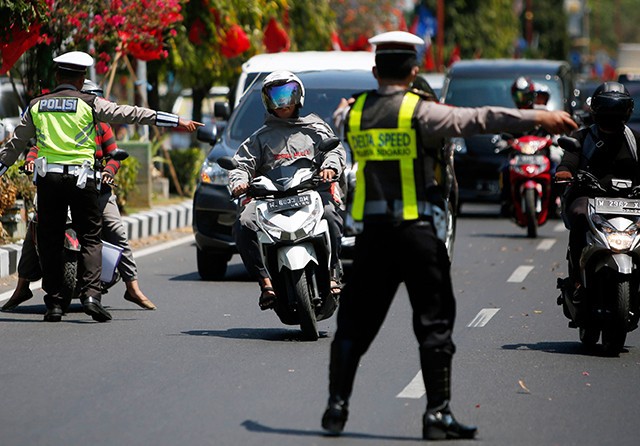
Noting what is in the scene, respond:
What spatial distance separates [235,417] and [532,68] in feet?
53.2

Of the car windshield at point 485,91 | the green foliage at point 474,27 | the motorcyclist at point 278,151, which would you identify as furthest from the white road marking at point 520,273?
the green foliage at point 474,27

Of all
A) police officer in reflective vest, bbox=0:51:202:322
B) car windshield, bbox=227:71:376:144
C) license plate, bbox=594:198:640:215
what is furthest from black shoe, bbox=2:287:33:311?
license plate, bbox=594:198:640:215

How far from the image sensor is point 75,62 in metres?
10.2

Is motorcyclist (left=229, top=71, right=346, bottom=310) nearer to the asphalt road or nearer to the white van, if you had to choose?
the asphalt road

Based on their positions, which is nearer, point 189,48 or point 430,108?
point 430,108

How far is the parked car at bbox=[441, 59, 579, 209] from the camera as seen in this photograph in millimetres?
21906

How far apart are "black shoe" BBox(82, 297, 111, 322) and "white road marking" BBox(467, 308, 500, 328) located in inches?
97.7

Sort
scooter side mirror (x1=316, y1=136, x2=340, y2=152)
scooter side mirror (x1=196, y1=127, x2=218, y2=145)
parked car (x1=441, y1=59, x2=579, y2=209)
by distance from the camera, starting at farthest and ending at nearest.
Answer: parked car (x1=441, y1=59, x2=579, y2=209) → scooter side mirror (x1=196, y1=127, x2=218, y2=145) → scooter side mirror (x1=316, y1=136, x2=340, y2=152)

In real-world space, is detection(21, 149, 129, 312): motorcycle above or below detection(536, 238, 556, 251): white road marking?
above

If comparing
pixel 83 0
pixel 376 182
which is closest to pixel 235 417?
pixel 376 182

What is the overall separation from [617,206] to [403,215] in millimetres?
2651

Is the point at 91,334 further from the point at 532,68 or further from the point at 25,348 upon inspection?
the point at 532,68

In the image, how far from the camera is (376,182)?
6.85 metres

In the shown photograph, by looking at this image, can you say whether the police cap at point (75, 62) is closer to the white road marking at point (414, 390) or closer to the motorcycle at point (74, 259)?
the motorcycle at point (74, 259)
